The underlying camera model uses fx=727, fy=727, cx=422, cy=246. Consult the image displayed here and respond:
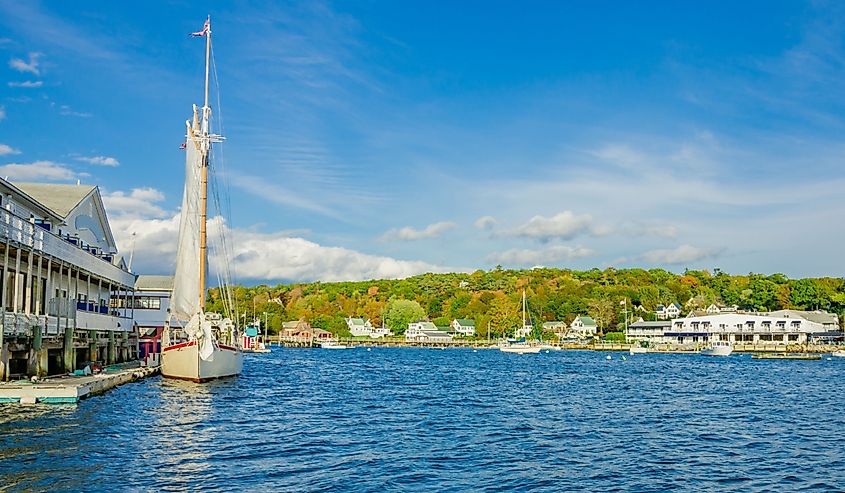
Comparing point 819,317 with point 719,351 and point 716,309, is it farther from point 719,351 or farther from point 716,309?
point 719,351

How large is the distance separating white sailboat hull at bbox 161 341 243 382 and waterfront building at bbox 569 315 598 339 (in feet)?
470

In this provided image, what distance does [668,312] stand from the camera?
643 ft

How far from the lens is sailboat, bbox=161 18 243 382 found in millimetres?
45188

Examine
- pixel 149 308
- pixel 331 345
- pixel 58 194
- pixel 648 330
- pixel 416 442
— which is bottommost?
pixel 331 345

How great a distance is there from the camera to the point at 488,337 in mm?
186625

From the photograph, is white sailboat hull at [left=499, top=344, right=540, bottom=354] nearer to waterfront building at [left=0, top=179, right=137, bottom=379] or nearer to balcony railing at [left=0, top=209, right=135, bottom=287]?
waterfront building at [left=0, top=179, right=137, bottom=379]

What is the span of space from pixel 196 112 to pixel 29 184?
1302 centimetres

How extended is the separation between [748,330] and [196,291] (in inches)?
5060

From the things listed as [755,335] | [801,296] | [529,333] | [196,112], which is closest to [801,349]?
[755,335]

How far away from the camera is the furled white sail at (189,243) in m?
50.4

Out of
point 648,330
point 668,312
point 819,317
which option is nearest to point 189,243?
point 648,330

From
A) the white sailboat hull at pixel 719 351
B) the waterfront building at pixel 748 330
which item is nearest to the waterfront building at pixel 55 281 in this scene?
the white sailboat hull at pixel 719 351

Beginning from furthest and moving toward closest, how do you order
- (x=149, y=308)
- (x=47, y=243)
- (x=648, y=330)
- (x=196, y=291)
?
(x=648, y=330), (x=149, y=308), (x=196, y=291), (x=47, y=243)

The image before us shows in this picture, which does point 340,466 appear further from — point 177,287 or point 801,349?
point 801,349
